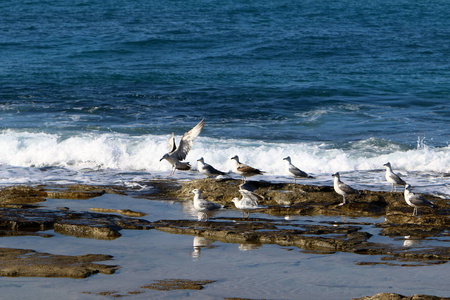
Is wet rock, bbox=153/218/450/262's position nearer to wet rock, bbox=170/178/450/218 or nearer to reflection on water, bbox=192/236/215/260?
reflection on water, bbox=192/236/215/260

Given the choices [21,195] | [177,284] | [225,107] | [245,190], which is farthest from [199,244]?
[225,107]

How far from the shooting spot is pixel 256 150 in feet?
59.6

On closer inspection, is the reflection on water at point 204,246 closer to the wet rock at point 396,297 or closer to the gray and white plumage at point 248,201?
the gray and white plumage at point 248,201

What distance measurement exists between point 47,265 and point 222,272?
2007 millimetres

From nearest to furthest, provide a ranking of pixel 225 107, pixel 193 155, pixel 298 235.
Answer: pixel 298 235 < pixel 193 155 < pixel 225 107

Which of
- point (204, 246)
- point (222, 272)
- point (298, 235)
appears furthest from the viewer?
point (298, 235)

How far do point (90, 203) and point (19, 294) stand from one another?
5288 millimetres

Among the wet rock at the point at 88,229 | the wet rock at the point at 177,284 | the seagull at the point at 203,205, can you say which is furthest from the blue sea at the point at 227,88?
the wet rock at the point at 177,284

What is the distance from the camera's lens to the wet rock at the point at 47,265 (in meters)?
7.68

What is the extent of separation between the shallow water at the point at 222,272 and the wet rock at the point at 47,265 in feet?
0.46

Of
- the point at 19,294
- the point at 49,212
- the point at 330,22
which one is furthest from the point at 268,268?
the point at 330,22

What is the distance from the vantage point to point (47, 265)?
7965mm

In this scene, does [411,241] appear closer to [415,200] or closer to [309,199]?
[415,200]

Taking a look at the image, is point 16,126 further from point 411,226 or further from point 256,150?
point 411,226
